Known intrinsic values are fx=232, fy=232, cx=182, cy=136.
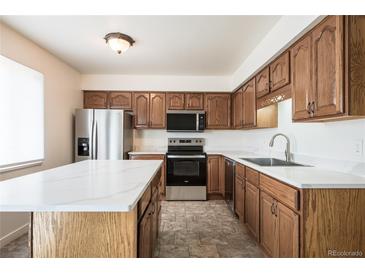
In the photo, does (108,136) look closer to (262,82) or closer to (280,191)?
(262,82)

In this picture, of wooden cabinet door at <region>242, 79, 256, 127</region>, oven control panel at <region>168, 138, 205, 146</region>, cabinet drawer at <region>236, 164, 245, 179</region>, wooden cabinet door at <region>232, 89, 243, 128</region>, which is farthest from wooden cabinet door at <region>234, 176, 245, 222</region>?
oven control panel at <region>168, 138, 205, 146</region>

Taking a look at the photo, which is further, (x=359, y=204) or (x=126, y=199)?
(x=359, y=204)

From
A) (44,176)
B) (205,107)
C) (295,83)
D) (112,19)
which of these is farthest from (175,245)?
(205,107)

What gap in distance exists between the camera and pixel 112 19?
2365 mm

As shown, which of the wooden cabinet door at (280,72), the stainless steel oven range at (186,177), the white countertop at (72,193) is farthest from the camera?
the stainless steel oven range at (186,177)

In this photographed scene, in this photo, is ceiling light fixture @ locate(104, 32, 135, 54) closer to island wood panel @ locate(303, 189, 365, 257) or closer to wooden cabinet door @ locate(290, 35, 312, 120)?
wooden cabinet door @ locate(290, 35, 312, 120)

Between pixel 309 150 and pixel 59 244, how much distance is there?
237cm

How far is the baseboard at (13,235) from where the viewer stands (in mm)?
2449

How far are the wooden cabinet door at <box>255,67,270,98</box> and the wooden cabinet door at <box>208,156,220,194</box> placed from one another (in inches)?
60.1

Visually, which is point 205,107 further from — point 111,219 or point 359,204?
point 111,219

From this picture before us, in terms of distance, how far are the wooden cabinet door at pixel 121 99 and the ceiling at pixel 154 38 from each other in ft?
1.86

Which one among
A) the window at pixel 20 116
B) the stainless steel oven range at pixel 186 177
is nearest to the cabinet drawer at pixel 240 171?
the stainless steel oven range at pixel 186 177

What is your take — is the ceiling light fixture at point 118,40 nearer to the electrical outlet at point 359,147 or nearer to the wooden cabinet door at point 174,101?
the wooden cabinet door at point 174,101

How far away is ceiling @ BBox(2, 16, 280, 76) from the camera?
238 centimetres
